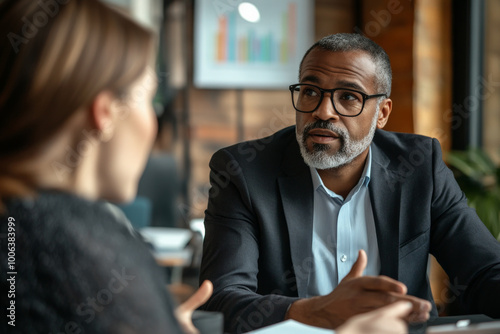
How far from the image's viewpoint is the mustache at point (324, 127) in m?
1.75

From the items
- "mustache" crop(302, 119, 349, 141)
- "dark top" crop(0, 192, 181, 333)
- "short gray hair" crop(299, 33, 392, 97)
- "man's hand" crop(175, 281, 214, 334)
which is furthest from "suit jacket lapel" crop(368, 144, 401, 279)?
"dark top" crop(0, 192, 181, 333)

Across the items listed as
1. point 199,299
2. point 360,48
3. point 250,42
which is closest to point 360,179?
point 360,48

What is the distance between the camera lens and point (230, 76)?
3.85 meters

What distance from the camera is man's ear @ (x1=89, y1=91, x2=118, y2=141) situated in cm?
76

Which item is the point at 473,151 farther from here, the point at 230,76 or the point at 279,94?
the point at 230,76

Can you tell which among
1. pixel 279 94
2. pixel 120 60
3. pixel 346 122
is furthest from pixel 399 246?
pixel 279 94

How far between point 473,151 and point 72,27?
8.79ft

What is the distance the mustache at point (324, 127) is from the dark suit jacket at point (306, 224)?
11 centimetres

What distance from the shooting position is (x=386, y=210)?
174 cm

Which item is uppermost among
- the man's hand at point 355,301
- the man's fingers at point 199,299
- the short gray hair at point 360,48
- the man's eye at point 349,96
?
the short gray hair at point 360,48

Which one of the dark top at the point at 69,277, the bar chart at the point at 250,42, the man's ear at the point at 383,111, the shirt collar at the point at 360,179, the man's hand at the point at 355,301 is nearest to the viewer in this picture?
the dark top at the point at 69,277

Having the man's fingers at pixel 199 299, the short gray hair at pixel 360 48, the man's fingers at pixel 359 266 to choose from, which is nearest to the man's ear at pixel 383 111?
the short gray hair at pixel 360 48

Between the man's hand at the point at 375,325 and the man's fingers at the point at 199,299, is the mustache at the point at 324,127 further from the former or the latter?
the man's hand at the point at 375,325

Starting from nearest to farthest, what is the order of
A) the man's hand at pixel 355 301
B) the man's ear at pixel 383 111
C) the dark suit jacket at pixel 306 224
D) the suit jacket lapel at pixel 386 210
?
the man's hand at pixel 355 301, the dark suit jacket at pixel 306 224, the suit jacket lapel at pixel 386 210, the man's ear at pixel 383 111
